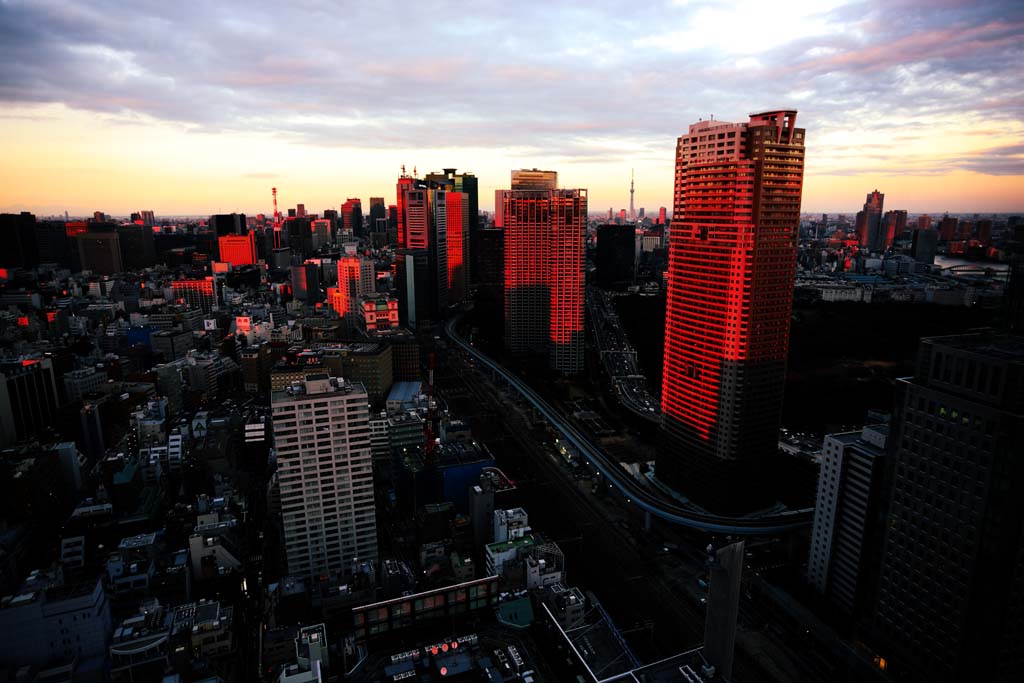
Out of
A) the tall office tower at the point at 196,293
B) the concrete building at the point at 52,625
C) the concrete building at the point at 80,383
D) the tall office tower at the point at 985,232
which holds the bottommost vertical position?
the concrete building at the point at 52,625

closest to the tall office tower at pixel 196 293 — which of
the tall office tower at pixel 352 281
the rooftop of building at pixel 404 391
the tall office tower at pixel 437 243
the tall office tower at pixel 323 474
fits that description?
the tall office tower at pixel 352 281

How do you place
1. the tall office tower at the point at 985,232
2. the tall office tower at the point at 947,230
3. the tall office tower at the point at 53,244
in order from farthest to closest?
the tall office tower at the point at 947,230 → the tall office tower at the point at 53,244 → the tall office tower at the point at 985,232

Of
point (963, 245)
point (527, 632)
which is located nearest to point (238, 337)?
point (527, 632)

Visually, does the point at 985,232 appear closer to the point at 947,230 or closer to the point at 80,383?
the point at 947,230

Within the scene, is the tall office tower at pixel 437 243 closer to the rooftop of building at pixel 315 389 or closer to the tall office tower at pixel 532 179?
the tall office tower at pixel 532 179

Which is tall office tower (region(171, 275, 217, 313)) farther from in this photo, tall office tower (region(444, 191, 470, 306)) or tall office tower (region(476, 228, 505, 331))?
tall office tower (region(476, 228, 505, 331))

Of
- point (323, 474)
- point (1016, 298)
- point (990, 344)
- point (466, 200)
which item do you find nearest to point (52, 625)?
point (323, 474)

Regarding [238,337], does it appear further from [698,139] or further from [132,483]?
[698,139]
